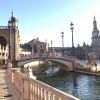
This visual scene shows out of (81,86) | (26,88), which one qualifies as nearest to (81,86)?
(81,86)

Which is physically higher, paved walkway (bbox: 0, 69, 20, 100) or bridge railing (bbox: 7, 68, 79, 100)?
bridge railing (bbox: 7, 68, 79, 100)

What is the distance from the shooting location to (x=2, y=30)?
220 feet

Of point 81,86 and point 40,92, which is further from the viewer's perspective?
point 81,86

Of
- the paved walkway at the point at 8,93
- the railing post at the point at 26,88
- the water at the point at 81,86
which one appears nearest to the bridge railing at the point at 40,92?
the railing post at the point at 26,88

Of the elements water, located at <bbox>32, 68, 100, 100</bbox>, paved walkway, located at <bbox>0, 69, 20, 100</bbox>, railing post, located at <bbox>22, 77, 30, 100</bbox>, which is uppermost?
railing post, located at <bbox>22, 77, 30, 100</bbox>

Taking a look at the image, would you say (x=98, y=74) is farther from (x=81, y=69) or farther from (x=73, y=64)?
(x=73, y=64)

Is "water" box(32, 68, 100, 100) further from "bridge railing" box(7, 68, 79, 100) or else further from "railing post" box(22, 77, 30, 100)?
"bridge railing" box(7, 68, 79, 100)

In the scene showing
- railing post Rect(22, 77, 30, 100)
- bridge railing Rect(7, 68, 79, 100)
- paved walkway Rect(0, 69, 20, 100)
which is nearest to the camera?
bridge railing Rect(7, 68, 79, 100)

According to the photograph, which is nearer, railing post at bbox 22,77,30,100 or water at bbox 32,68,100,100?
railing post at bbox 22,77,30,100

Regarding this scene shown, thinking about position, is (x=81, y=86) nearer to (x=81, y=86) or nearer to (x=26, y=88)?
(x=81, y=86)

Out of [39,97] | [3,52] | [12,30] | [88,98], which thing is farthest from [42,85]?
[3,52]

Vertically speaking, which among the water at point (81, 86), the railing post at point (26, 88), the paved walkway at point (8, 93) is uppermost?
the railing post at point (26, 88)

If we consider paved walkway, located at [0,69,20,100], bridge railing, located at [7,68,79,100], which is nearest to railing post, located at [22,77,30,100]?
bridge railing, located at [7,68,79,100]

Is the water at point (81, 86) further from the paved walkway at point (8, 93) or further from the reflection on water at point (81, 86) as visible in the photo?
the paved walkway at point (8, 93)
